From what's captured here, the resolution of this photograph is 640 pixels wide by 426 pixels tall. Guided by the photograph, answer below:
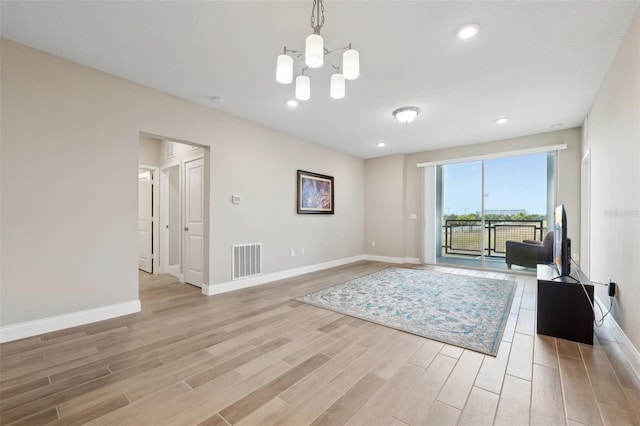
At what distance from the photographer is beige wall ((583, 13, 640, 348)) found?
2.04m

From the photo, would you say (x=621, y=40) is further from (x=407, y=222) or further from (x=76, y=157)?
(x=76, y=157)

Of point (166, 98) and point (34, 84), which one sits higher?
point (166, 98)

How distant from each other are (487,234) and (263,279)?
544 centimetres

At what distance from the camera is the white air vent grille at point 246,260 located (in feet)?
13.9

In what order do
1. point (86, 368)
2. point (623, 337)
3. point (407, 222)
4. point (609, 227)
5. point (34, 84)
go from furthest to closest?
point (407, 222) < point (609, 227) < point (34, 84) < point (623, 337) < point (86, 368)

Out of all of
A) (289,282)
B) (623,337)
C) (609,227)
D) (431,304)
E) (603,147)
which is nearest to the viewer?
(623,337)

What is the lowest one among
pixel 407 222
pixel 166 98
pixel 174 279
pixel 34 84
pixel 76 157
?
pixel 174 279

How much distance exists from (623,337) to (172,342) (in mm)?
3831

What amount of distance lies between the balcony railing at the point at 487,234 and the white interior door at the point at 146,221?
651 centimetres

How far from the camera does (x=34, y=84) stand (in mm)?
2551

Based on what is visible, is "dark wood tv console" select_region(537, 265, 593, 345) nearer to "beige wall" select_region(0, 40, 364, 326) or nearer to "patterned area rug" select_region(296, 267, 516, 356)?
"patterned area rug" select_region(296, 267, 516, 356)

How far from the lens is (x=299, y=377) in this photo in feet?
6.20

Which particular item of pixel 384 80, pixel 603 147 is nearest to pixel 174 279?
pixel 384 80

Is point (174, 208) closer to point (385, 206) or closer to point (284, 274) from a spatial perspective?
point (284, 274)
